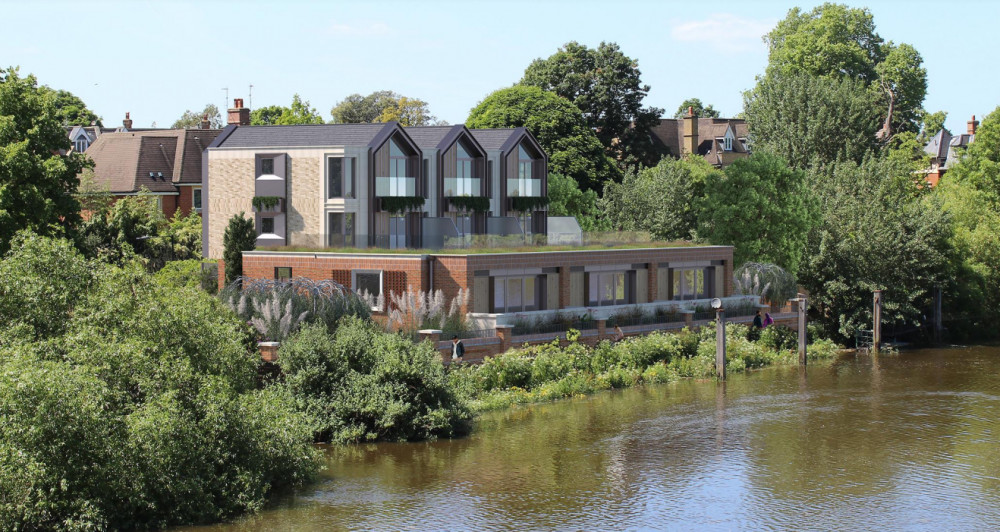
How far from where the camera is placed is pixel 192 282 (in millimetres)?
49031

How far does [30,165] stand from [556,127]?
37.6 m

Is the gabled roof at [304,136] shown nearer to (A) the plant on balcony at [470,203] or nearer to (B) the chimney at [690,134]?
(A) the plant on balcony at [470,203]

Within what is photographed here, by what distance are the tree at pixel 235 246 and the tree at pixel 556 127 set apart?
26.0m

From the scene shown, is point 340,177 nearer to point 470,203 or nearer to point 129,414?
point 470,203

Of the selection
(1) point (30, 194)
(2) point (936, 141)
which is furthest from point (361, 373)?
(2) point (936, 141)

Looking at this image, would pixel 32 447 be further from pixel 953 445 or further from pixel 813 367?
pixel 813 367

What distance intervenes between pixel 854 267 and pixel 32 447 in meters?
44.0

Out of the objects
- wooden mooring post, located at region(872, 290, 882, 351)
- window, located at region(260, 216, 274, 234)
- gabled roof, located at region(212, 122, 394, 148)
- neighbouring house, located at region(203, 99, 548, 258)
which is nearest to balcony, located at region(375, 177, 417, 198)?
neighbouring house, located at region(203, 99, 548, 258)

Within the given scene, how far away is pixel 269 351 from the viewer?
35.1 m

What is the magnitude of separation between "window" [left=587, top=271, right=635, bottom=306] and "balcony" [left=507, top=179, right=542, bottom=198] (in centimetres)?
1337

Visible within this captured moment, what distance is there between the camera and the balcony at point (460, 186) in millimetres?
59000

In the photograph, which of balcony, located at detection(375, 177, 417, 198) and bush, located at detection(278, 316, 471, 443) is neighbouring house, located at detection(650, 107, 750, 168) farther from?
bush, located at detection(278, 316, 471, 443)

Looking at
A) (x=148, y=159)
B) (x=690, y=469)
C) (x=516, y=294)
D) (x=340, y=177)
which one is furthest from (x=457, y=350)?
(x=148, y=159)

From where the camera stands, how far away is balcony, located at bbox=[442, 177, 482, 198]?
59000 millimetres
